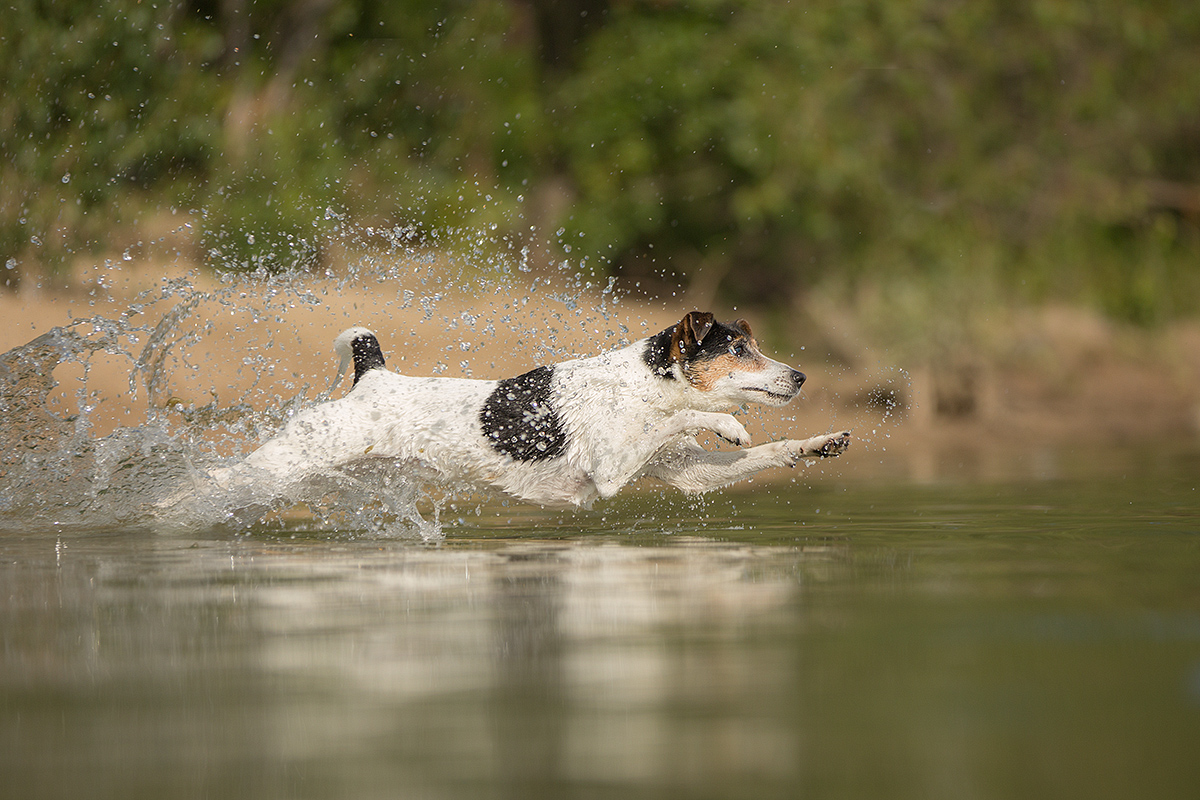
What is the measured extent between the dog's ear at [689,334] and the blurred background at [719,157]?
27.5 feet

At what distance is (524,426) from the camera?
22.6 ft

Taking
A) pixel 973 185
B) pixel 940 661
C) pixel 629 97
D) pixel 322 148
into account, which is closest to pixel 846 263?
pixel 973 185

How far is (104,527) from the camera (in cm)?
701

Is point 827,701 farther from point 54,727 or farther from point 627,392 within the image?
point 627,392

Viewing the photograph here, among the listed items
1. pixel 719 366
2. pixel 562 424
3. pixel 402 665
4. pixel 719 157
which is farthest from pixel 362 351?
pixel 719 157

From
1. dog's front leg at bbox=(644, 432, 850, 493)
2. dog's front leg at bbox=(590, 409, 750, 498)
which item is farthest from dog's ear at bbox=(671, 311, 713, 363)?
dog's front leg at bbox=(644, 432, 850, 493)

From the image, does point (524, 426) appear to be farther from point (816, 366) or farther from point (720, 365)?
point (816, 366)

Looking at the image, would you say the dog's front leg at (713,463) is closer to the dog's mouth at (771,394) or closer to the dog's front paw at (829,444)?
the dog's front paw at (829,444)

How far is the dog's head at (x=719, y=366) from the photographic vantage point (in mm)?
6750

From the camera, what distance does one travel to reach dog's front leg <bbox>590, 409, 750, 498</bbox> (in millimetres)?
6684

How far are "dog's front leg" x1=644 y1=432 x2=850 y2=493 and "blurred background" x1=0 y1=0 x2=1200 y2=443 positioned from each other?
8052mm

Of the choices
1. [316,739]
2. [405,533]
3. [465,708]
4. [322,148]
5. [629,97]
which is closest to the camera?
[316,739]

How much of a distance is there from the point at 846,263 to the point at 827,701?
13385mm

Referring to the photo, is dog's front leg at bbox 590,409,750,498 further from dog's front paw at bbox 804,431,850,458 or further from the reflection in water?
the reflection in water
